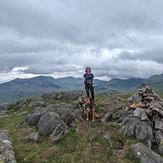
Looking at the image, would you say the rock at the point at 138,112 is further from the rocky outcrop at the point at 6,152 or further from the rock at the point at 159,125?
the rocky outcrop at the point at 6,152

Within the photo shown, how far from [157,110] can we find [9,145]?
1810 cm

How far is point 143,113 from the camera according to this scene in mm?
24969

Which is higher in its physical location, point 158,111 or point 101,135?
point 158,111

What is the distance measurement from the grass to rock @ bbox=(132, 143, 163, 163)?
556 mm

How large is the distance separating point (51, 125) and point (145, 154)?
1187 centimetres

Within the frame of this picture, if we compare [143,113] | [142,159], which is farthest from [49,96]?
[142,159]

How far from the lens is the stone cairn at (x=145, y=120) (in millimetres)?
21658

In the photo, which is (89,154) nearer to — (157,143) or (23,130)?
(157,143)

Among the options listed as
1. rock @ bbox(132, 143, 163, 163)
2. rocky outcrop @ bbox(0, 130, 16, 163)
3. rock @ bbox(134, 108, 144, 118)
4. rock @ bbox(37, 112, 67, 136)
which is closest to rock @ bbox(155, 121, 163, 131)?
rock @ bbox(134, 108, 144, 118)

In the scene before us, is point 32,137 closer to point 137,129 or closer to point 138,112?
point 137,129

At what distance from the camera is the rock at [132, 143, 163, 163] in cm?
1803

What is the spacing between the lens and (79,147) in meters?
20.7

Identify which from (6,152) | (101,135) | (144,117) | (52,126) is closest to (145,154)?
(101,135)

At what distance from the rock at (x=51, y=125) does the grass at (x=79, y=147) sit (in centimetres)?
94
